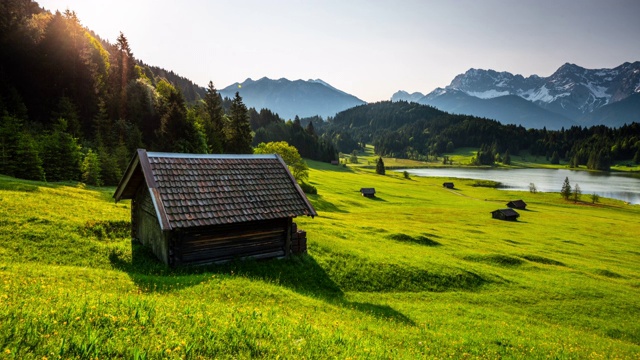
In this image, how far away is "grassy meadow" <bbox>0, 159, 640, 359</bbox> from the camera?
7828 mm

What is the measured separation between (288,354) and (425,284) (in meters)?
17.8

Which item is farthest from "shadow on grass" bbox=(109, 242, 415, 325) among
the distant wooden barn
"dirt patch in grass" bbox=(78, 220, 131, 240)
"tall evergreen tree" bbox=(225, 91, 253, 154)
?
"tall evergreen tree" bbox=(225, 91, 253, 154)

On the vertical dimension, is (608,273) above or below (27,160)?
below

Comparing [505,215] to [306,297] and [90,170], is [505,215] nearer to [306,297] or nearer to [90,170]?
[306,297]

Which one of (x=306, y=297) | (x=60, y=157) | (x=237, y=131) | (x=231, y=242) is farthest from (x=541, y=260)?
(x=237, y=131)

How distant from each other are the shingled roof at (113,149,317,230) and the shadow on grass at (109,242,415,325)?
108 inches

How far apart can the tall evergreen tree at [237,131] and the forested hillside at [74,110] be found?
46 centimetres

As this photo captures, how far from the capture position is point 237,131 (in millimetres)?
85188

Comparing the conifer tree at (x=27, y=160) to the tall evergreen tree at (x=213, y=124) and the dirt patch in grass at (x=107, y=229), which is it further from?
the tall evergreen tree at (x=213, y=124)

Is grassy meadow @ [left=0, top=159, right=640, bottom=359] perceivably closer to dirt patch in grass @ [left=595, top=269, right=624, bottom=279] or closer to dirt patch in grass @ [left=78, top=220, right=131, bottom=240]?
dirt patch in grass @ [left=78, top=220, right=131, bottom=240]

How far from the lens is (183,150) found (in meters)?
66.2

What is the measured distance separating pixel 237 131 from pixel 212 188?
225 ft

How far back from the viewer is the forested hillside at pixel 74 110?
42.5 metres

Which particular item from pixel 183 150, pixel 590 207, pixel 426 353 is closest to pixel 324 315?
pixel 426 353
